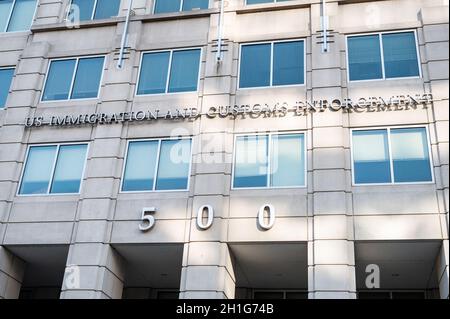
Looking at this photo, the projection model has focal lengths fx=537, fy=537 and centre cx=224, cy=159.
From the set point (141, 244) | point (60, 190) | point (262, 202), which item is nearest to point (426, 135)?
point (262, 202)

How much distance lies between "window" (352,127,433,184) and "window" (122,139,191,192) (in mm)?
5592

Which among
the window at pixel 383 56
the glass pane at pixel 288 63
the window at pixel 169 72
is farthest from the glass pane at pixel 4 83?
the window at pixel 383 56

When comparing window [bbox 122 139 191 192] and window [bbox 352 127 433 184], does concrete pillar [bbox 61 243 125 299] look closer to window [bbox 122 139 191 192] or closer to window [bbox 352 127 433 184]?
window [bbox 122 139 191 192]

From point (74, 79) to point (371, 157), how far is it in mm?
11357

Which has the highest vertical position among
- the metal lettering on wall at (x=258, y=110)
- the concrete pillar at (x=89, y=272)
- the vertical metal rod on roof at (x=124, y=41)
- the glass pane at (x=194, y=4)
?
the glass pane at (x=194, y=4)

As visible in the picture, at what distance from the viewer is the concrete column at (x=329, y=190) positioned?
50.0 feet

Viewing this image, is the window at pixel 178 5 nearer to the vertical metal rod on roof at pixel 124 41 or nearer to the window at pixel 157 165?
the vertical metal rod on roof at pixel 124 41

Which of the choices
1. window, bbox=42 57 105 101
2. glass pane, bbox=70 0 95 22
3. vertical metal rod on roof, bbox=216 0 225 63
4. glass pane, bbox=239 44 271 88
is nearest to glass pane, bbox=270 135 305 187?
glass pane, bbox=239 44 271 88

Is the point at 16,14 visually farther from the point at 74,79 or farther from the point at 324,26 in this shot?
the point at 324,26

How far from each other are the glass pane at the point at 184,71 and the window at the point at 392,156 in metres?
6.15

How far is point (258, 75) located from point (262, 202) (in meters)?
4.91

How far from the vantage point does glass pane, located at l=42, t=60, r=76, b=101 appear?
20.4 meters

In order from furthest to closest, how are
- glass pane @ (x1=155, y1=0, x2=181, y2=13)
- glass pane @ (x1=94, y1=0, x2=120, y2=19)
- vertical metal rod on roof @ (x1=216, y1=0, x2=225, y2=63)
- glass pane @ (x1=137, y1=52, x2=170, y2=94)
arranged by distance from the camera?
glass pane @ (x1=94, y1=0, x2=120, y2=19)
glass pane @ (x1=155, y1=0, x2=181, y2=13)
glass pane @ (x1=137, y1=52, x2=170, y2=94)
vertical metal rod on roof @ (x1=216, y1=0, x2=225, y2=63)

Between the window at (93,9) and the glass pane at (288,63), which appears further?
the window at (93,9)
